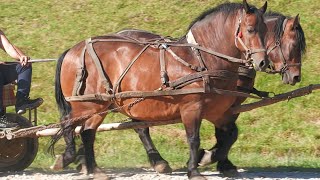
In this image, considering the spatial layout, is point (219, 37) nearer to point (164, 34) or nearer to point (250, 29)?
point (250, 29)

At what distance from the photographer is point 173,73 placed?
766 cm

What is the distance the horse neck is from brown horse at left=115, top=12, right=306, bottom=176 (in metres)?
0.47

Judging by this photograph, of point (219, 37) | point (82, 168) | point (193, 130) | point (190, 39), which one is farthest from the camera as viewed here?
point (82, 168)

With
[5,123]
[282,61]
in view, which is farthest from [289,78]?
[5,123]

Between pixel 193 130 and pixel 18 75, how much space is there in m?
2.33

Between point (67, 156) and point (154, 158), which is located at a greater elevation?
point (67, 156)

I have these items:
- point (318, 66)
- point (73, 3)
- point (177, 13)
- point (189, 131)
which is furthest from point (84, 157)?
→ point (73, 3)

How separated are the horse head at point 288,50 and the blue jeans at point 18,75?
9.20 ft

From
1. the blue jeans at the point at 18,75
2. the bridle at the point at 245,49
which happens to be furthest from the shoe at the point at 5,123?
the bridle at the point at 245,49

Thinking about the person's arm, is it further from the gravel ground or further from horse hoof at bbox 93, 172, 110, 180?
horse hoof at bbox 93, 172, 110, 180

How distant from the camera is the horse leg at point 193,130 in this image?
7.54m

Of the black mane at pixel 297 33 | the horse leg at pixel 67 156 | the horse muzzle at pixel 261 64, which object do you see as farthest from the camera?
the horse leg at pixel 67 156

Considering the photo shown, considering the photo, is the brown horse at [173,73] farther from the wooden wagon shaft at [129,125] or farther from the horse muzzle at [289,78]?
the horse muzzle at [289,78]

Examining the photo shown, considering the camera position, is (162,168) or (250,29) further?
(162,168)
